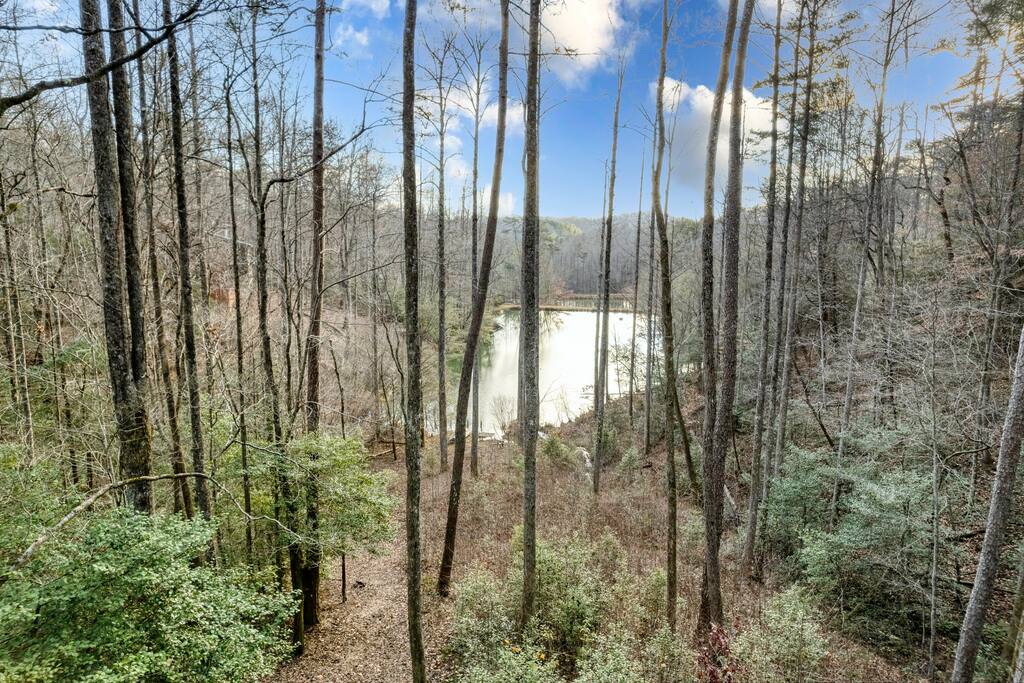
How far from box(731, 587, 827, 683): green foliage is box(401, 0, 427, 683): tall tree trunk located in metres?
3.81

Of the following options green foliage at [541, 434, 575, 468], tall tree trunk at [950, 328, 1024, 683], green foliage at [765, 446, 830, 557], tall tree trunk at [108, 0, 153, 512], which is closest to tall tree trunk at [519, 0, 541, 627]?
tall tree trunk at [108, 0, 153, 512]

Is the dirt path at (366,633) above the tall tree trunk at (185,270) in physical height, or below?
below

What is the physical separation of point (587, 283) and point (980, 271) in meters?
63.4

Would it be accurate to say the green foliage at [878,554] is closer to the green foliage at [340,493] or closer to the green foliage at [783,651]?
the green foliage at [783,651]

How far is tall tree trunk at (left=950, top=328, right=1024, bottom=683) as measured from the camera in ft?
16.5

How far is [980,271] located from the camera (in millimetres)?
7859

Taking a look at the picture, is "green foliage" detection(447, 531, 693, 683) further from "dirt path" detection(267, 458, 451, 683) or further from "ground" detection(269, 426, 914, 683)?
"dirt path" detection(267, 458, 451, 683)

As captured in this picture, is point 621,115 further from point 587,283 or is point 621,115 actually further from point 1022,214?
point 587,283

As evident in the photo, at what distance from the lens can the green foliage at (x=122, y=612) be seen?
3562 mm

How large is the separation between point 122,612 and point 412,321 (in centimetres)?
373

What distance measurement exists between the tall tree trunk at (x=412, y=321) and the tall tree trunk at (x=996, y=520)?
649 cm

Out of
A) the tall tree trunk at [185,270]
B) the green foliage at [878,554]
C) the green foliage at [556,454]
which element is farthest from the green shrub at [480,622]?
the green foliage at [556,454]

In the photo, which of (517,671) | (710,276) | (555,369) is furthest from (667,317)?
(555,369)

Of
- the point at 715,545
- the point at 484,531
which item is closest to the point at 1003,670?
the point at 715,545
